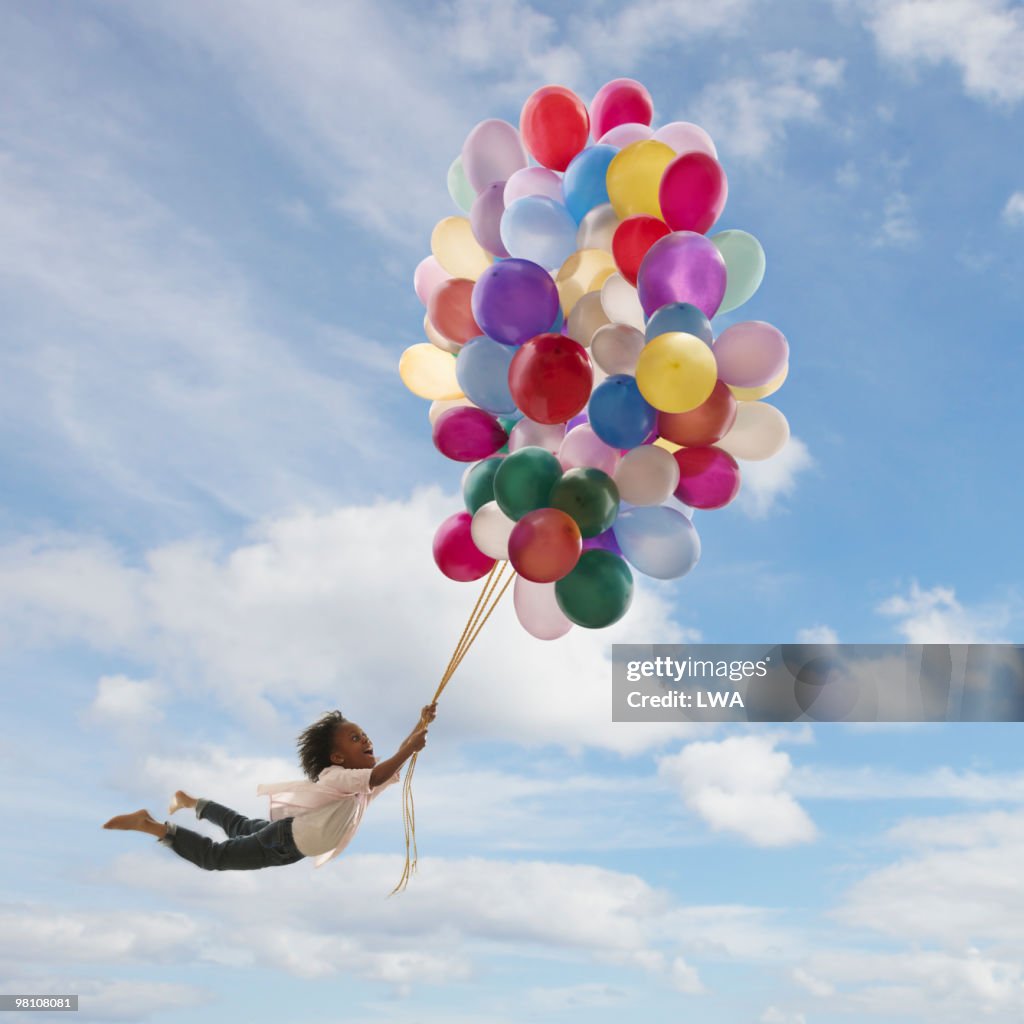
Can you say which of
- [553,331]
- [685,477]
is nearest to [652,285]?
[553,331]

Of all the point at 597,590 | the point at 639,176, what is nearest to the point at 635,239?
the point at 639,176

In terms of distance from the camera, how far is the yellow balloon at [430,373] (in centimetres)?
652

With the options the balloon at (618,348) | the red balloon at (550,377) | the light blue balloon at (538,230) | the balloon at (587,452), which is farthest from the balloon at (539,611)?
the light blue balloon at (538,230)

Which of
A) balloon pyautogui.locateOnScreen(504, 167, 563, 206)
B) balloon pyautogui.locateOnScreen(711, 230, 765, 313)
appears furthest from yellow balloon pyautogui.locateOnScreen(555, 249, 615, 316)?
balloon pyautogui.locateOnScreen(711, 230, 765, 313)

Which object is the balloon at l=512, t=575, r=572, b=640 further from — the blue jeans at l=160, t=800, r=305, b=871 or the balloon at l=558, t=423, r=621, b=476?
the blue jeans at l=160, t=800, r=305, b=871

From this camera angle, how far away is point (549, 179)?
6059mm

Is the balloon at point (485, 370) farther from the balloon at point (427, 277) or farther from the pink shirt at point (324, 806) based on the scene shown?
the pink shirt at point (324, 806)

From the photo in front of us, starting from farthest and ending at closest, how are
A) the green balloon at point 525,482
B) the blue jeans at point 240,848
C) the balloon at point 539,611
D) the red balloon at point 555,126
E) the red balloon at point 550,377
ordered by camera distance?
the red balloon at point 555,126 < the balloon at point 539,611 < the blue jeans at point 240,848 < the green balloon at point 525,482 < the red balloon at point 550,377

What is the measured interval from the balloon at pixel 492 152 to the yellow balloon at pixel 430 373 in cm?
96

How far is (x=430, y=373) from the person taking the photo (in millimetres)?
6543

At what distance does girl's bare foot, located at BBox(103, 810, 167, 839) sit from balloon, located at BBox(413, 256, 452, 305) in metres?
3.12

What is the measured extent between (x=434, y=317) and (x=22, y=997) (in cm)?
477

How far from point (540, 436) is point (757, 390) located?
1185 mm

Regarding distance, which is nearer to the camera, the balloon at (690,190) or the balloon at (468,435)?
the balloon at (690,190)
